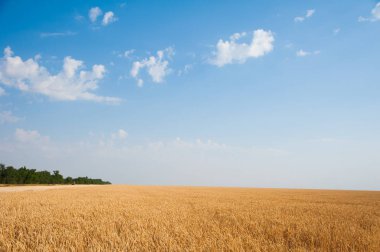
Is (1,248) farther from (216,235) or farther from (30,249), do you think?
(216,235)

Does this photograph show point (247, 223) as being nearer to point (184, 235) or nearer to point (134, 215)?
point (184, 235)

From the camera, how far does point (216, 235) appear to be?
750 centimetres

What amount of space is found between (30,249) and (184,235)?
136 inches

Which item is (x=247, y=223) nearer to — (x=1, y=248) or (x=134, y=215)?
(x=134, y=215)

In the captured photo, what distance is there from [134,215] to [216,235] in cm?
478

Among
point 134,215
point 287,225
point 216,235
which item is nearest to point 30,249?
point 216,235

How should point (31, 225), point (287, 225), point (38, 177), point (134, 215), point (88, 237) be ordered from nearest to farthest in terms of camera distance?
point (88, 237) → point (31, 225) → point (287, 225) → point (134, 215) → point (38, 177)

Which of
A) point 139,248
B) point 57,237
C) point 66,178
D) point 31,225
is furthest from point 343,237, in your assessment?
point 66,178

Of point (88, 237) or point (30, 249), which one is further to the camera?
point (88, 237)

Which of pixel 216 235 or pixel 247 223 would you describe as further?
pixel 247 223

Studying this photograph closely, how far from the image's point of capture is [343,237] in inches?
305

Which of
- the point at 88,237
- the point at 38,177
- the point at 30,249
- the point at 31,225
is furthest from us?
the point at 38,177

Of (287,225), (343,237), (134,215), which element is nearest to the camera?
(343,237)

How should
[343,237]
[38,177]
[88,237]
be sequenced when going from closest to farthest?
[88,237] < [343,237] < [38,177]
